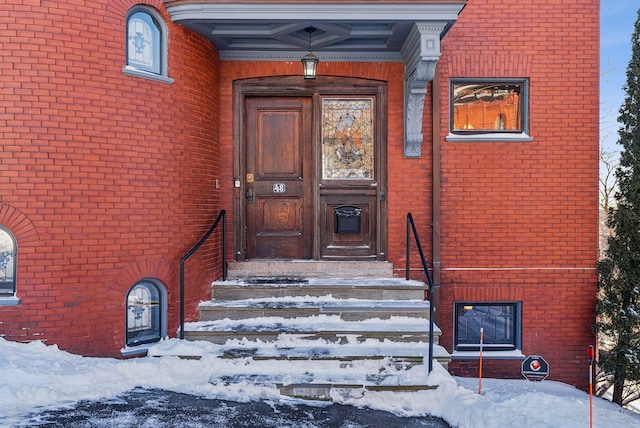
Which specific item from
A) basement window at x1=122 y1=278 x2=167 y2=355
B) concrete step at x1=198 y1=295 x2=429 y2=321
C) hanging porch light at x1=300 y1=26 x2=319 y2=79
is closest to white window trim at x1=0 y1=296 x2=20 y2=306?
basement window at x1=122 y1=278 x2=167 y2=355

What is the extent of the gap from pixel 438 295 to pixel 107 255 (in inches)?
181

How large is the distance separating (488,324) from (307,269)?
294 cm

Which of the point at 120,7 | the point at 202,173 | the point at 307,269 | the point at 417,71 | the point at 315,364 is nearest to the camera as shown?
the point at 315,364

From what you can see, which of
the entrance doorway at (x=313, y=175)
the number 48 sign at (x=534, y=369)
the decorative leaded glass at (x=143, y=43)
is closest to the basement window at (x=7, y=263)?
the decorative leaded glass at (x=143, y=43)

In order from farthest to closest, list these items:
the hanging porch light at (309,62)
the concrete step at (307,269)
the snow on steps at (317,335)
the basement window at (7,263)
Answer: the concrete step at (307,269) → the hanging porch light at (309,62) → the basement window at (7,263) → the snow on steps at (317,335)

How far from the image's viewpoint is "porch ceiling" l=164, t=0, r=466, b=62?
573 cm

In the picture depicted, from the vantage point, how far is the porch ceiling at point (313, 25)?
18.8 feet

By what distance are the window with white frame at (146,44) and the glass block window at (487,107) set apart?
4.25m

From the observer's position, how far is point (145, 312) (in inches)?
233

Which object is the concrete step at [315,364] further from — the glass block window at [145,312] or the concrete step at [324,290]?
the concrete step at [324,290]

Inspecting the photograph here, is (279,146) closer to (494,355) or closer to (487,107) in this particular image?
(487,107)

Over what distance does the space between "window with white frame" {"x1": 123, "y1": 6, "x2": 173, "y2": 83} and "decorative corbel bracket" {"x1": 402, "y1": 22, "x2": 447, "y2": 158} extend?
3.21 m

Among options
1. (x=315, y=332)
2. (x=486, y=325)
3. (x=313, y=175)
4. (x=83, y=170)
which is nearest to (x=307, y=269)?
(x=313, y=175)

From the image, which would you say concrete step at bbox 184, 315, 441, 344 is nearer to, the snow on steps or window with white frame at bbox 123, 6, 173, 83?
the snow on steps
